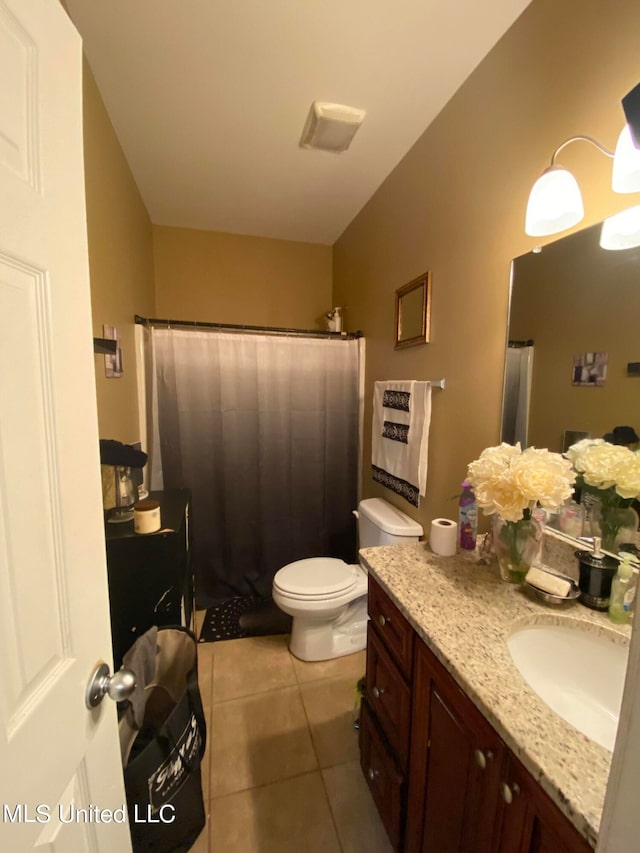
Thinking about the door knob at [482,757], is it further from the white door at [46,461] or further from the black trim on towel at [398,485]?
the black trim on towel at [398,485]

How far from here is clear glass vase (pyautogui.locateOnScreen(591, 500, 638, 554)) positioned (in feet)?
2.85

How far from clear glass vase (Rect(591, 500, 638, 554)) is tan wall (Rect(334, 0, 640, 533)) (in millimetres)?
374

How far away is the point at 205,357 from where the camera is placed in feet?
6.91

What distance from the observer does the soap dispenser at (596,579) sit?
0.84 metres

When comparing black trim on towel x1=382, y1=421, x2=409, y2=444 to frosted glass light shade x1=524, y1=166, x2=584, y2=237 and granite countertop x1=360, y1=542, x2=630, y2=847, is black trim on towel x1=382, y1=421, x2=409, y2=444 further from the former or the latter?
frosted glass light shade x1=524, y1=166, x2=584, y2=237

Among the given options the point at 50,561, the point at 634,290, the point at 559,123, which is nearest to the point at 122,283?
the point at 50,561

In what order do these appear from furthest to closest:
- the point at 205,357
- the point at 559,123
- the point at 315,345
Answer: the point at 315,345
the point at 205,357
the point at 559,123

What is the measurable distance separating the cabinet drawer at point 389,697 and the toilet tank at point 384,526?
1.62 feet

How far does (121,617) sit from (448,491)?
134cm

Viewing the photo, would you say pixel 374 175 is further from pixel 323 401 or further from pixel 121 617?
pixel 121 617

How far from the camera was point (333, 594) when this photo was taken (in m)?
1.64

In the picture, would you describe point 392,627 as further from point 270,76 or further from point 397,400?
point 270,76

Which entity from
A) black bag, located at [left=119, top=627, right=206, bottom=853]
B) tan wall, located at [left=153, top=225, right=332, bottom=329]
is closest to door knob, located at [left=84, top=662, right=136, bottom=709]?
black bag, located at [left=119, top=627, right=206, bottom=853]

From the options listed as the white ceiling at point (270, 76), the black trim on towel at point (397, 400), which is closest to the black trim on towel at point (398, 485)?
the black trim on towel at point (397, 400)
